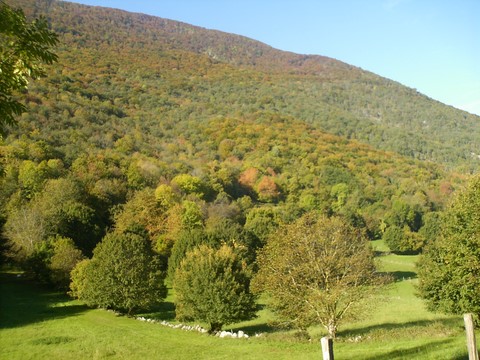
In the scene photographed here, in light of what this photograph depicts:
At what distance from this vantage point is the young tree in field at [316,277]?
24.4 metres

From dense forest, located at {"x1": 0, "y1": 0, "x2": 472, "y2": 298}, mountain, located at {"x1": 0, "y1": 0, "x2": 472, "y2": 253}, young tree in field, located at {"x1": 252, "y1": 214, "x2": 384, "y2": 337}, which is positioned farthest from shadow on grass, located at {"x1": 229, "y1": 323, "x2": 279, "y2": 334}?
mountain, located at {"x1": 0, "y1": 0, "x2": 472, "y2": 253}

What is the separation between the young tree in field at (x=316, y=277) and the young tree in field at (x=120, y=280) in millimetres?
15453

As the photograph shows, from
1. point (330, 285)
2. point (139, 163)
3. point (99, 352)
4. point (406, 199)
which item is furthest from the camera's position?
point (406, 199)

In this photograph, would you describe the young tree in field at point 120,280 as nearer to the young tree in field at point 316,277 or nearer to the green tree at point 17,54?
the young tree in field at point 316,277

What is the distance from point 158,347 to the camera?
23766 mm

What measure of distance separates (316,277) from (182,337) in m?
9.87

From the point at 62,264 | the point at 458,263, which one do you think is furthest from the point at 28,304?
the point at 458,263

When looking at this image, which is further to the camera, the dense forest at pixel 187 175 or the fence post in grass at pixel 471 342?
the dense forest at pixel 187 175

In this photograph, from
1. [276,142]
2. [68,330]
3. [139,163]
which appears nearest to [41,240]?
[68,330]

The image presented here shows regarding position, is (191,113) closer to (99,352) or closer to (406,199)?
(406,199)

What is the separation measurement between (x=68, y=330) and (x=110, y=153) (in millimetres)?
86594

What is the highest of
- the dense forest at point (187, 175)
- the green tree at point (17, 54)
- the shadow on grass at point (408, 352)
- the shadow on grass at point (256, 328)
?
the dense forest at point (187, 175)

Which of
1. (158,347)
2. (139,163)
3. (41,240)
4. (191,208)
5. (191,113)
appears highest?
A: (191,113)

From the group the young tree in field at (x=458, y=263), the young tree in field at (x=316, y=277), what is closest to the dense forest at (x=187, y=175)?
the young tree in field at (x=316, y=277)
